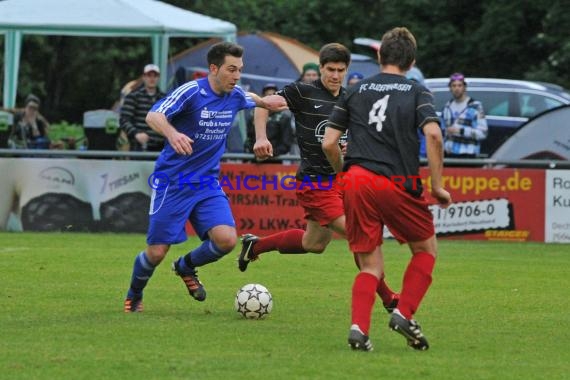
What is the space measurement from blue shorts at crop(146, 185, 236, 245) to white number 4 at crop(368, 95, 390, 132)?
212 centimetres

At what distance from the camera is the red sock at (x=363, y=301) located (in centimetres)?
788

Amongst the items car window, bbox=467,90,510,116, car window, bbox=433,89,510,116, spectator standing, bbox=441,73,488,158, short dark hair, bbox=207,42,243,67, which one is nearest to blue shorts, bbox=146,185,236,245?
short dark hair, bbox=207,42,243,67

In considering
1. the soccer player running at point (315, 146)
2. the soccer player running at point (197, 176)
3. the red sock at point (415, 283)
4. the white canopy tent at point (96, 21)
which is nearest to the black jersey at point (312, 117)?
the soccer player running at point (315, 146)

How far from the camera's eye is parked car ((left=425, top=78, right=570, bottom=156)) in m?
21.1

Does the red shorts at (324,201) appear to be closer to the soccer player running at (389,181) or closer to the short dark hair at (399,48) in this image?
the soccer player running at (389,181)

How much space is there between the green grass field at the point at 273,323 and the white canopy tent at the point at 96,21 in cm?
627

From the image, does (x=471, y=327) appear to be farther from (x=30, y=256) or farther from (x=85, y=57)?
(x=85, y=57)

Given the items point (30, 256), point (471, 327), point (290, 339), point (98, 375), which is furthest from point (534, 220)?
point (98, 375)

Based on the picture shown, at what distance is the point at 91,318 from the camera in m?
9.55

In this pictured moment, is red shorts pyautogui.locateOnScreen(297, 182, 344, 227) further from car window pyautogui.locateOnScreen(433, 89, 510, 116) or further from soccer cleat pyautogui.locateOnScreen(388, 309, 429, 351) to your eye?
car window pyautogui.locateOnScreen(433, 89, 510, 116)

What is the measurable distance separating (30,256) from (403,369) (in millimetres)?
7743

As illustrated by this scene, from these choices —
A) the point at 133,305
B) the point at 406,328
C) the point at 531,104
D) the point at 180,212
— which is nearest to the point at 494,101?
the point at 531,104

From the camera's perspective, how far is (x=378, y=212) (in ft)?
26.5

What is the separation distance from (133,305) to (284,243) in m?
1.72
